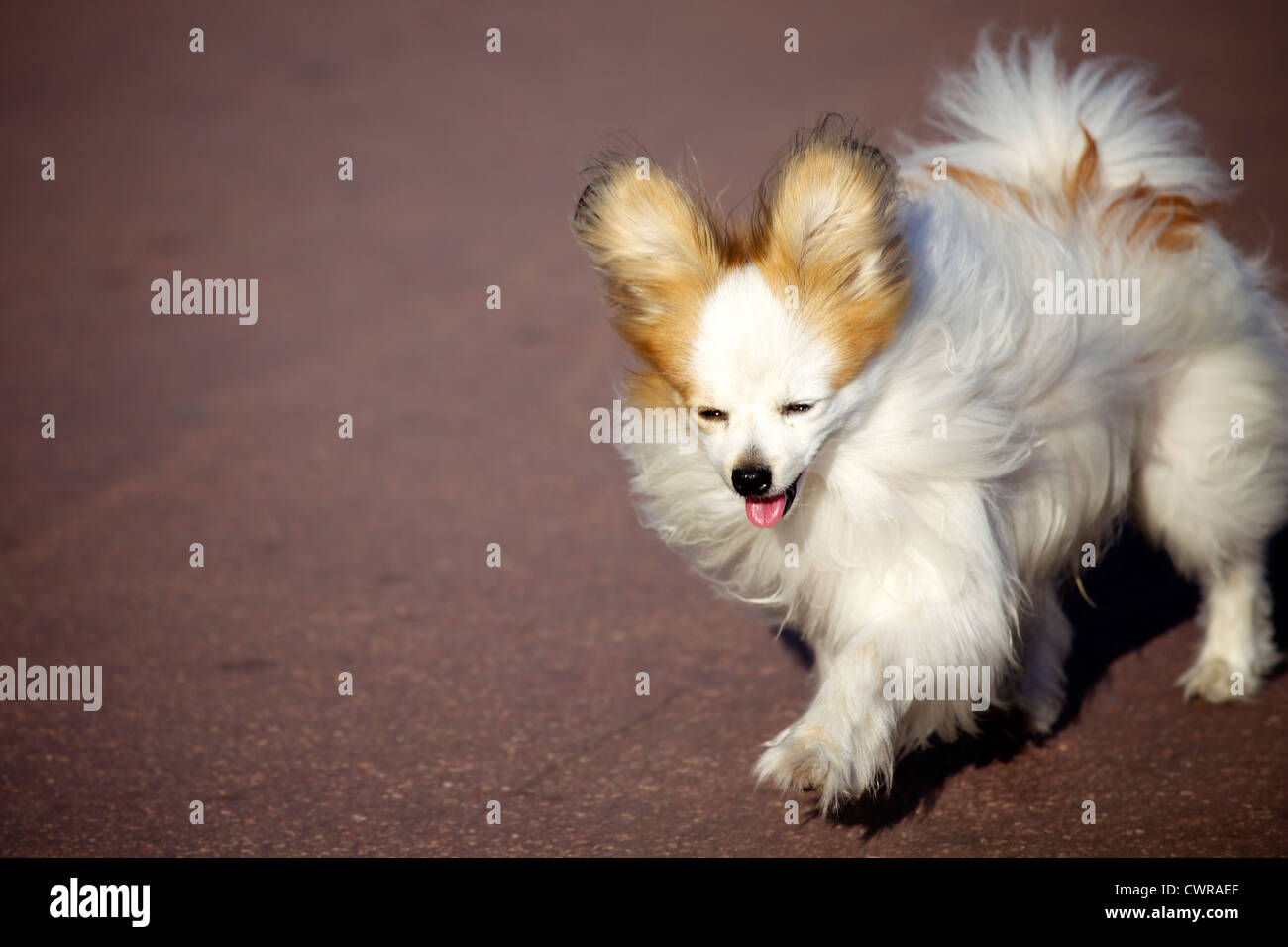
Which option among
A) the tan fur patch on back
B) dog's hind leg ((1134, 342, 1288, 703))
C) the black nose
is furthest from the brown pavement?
the tan fur patch on back

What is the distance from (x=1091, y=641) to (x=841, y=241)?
255 cm

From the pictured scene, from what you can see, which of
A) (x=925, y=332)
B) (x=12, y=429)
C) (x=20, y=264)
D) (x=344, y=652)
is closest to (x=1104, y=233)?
(x=925, y=332)

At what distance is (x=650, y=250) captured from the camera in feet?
12.9

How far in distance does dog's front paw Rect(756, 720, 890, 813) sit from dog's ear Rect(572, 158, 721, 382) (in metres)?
1.06

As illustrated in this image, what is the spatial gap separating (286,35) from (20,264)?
5.65m

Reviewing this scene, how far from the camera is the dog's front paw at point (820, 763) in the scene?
3.71 meters

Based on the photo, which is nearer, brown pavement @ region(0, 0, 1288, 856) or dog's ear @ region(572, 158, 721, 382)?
dog's ear @ region(572, 158, 721, 382)

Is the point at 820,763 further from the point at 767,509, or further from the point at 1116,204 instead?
the point at 1116,204

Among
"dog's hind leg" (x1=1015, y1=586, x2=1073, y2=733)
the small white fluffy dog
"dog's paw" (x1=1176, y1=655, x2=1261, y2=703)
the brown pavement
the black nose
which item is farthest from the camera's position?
"dog's paw" (x1=1176, y1=655, x2=1261, y2=703)

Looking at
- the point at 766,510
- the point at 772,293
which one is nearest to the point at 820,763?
the point at 766,510

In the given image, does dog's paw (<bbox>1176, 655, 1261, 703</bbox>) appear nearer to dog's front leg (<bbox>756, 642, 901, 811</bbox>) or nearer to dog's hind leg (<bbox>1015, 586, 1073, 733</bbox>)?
dog's hind leg (<bbox>1015, 586, 1073, 733</bbox>)

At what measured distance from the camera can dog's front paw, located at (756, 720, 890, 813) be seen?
371cm

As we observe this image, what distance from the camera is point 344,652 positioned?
582cm

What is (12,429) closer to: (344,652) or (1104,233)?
(344,652)
